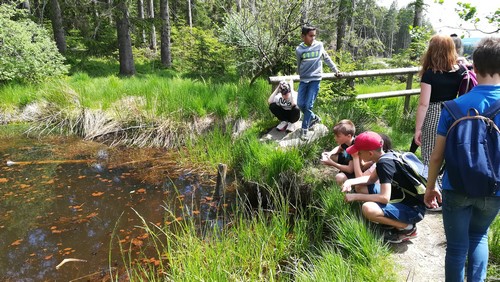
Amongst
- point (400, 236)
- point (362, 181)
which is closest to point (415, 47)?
point (362, 181)

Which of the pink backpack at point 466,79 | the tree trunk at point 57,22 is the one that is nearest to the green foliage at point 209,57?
the tree trunk at point 57,22

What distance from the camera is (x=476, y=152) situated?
6.06 ft

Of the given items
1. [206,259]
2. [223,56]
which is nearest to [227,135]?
[206,259]

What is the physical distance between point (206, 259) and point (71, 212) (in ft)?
8.91

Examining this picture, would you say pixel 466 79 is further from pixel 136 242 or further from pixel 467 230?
pixel 136 242

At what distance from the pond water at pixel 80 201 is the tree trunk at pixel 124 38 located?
226 inches

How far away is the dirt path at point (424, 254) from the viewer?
2.66 meters

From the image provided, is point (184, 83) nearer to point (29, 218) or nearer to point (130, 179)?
point (130, 179)

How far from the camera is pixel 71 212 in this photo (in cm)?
468

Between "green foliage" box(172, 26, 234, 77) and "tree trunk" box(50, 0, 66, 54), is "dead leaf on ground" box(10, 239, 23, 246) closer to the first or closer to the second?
"green foliage" box(172, 26, 234, 77)

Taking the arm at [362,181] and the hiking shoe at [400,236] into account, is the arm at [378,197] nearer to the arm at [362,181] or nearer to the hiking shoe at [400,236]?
the arm at [362,181]

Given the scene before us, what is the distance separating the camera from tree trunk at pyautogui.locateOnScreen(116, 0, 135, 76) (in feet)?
38.3

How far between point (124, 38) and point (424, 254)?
39.6ft

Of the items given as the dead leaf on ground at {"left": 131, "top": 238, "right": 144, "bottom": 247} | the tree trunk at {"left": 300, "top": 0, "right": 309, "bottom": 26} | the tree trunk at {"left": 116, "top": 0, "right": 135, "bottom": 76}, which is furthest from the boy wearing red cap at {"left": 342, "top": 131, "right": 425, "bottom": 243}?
the tree trunk at {"left": 116, "top": 0, "right": 135, "bottom": 76}
